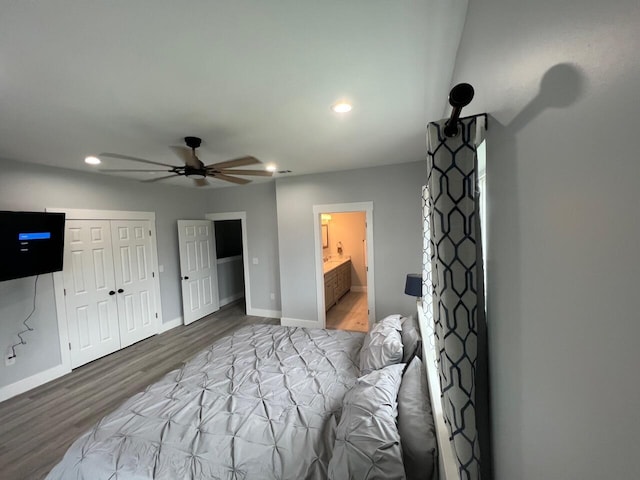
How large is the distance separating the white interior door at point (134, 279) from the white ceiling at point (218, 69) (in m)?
1.69

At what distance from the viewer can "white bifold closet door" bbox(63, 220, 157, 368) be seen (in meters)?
3.48

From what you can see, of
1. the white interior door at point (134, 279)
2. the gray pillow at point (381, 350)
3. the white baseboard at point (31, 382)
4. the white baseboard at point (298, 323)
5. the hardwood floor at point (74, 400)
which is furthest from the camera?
the white baseboard at point (298, 323)

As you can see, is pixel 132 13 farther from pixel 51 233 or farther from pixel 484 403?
pixel 51 233

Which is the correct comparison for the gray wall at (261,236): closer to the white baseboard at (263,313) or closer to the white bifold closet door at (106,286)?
the white baseboard at (263,313)

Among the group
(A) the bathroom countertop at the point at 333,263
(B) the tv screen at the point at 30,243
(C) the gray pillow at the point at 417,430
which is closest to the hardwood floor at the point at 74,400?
(B) the tv screen at the point at 30,243

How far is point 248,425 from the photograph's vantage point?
161 centimetres

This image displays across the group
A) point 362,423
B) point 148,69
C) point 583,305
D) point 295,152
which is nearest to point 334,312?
point 295,152

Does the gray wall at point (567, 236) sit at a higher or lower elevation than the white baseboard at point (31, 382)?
higher

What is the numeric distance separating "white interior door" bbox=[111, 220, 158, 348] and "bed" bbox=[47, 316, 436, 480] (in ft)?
8.22

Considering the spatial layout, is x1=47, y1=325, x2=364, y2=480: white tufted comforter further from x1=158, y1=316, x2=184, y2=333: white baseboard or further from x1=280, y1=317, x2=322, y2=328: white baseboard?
x1=158, y1=316, x2=184, y2=333: white baseboard

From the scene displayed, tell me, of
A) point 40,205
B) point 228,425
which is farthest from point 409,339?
point 40,205

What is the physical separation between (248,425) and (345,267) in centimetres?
495

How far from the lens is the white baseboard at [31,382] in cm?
286

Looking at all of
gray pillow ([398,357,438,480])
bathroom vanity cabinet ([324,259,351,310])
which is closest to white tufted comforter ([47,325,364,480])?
gray pillow ([398,357,438,480])
